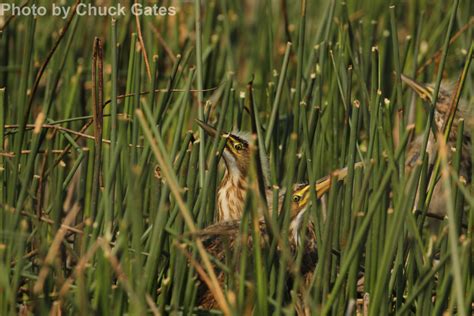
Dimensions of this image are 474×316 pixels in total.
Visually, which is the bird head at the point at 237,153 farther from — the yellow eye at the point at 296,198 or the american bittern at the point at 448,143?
the american bittern at the point at 448,143

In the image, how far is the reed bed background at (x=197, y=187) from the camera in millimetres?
2719

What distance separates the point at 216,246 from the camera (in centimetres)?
343

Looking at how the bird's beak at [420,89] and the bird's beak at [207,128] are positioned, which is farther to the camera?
the bird's beak at [420,89]

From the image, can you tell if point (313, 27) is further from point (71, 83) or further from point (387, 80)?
point (71, 83)

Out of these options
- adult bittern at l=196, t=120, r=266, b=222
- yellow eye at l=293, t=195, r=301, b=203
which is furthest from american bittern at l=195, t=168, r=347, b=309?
adult bittern at l=196, t=120, r=266, b=222

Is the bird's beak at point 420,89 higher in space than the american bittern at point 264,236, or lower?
higher

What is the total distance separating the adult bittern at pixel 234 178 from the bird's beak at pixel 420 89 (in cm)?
78

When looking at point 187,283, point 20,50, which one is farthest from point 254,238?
point 20,50

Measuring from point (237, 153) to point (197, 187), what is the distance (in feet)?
1.82

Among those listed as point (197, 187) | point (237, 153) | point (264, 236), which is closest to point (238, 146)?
point (237, 153)

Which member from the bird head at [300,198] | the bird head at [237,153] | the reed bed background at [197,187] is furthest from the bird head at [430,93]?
the bird head at [237,153]

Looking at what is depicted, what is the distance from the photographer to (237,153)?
429 centimetres

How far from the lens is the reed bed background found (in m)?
2.72

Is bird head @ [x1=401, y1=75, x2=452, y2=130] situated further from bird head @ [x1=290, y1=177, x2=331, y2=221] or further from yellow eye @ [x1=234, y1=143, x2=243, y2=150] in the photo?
yellow eye @ [x1=234, y1=143, x2=243, y2=150]
